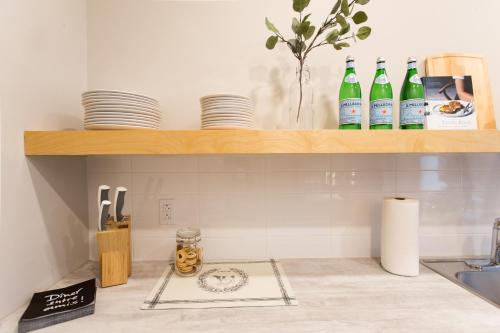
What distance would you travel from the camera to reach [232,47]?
3.43 ft

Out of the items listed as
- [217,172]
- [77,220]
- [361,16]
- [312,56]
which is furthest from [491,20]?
[77,220]

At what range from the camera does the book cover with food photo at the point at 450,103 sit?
0.92 meters

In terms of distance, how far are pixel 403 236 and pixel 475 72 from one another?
28.8 inches

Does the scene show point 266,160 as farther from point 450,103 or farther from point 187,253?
point 450,103

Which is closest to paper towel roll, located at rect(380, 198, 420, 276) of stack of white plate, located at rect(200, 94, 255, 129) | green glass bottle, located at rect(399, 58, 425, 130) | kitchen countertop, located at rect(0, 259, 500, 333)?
kitchen countertop, located at rect(0, 259, 500, 333)

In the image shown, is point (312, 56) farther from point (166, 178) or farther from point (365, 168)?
Result: point (166, 178)

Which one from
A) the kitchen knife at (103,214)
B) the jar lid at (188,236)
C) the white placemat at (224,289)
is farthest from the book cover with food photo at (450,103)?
the kitchen knife at (103,214)

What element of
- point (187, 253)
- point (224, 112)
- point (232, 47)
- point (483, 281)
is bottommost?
point (483, 281)

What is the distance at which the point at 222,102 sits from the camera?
0.78 metres

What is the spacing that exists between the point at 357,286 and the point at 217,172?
0.64 metres

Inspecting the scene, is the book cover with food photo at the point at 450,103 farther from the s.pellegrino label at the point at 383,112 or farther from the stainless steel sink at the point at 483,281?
the stainless steel sink at the point at 483,281

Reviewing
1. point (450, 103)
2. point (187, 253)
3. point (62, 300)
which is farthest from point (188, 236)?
point (450, 103)

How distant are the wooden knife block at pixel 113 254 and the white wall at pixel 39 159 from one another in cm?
18

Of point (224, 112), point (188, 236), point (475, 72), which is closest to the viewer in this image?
point (224, 112)
